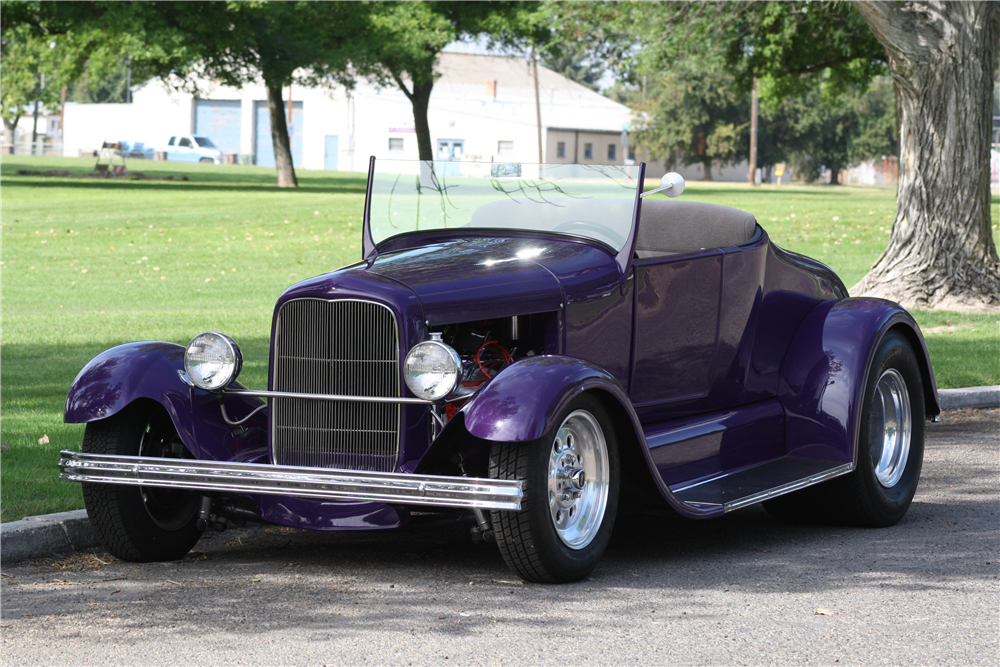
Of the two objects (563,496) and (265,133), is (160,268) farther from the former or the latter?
(265,133)

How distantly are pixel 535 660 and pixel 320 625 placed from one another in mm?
845

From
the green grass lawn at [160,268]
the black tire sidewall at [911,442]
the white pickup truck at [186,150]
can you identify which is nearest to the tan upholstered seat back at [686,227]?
the black tire sidewall at [911,442]

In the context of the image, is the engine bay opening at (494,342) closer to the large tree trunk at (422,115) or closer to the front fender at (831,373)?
the front fender at (831,373)

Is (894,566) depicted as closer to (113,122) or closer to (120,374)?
(120,374)

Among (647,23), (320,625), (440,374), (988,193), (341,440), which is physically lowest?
(320,625)

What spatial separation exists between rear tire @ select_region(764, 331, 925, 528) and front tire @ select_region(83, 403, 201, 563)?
298 cm

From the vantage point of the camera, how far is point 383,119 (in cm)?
7538

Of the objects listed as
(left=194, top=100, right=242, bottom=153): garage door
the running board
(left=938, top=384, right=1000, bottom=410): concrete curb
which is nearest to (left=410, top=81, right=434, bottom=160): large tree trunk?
(left=938, top=384, right=1000, bottom=410): concrete curb

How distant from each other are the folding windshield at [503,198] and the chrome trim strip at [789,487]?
1.28m

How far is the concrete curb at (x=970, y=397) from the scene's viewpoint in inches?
365

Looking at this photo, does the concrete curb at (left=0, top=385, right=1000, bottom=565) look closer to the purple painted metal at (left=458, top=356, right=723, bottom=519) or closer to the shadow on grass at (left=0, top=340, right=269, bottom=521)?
the shadow on grass at (left=0, top=340, right=269, bottom=521)

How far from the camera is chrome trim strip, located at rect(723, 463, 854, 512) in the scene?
17.2ft

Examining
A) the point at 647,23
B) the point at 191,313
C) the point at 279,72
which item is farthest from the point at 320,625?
the point at 279,72

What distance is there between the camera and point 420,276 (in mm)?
5098
